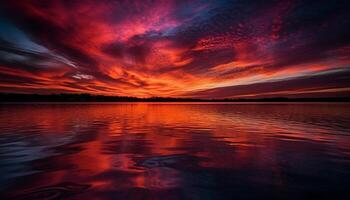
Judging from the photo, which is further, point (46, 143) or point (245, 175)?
point (46, 143)

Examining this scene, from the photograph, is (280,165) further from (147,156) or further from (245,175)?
(147,156)

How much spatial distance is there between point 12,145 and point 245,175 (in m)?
13.5

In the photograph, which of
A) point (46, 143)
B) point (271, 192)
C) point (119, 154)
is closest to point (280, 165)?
point (271, 192)

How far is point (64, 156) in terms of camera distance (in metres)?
8.94

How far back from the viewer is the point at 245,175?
263 inches

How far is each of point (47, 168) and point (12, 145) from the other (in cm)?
620

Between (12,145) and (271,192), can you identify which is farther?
(12,145)

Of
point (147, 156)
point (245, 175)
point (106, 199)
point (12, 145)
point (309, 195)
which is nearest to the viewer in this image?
point (106, 199)

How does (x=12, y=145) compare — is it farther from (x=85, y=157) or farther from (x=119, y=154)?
(x=119, y=154)

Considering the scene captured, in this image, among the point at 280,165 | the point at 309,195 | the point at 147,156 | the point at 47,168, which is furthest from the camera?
the point at 147,156

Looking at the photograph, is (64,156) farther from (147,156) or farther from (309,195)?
(309,195)

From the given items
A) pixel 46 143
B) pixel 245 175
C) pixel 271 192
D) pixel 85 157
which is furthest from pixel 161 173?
pixel 46 143

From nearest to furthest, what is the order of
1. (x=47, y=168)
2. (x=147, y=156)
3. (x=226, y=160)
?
(x=47, y=168), (x=226, y=160), (x=147, y=156)

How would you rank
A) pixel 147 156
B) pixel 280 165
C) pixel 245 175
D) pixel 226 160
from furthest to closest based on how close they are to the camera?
1. pixel 147 156
2. pixel 226 160
3. pixel 280 165
4. pixel 245 175
